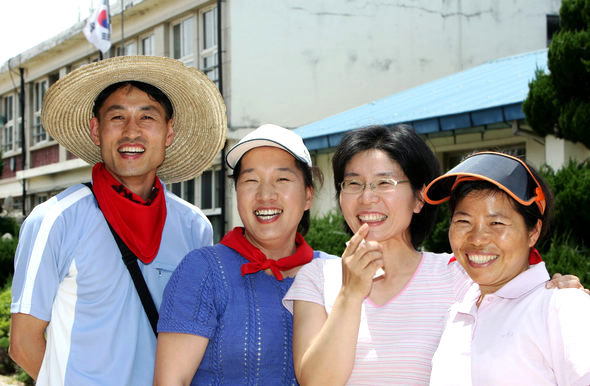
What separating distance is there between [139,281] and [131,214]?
1.13 feet

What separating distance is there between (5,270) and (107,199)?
1018cm

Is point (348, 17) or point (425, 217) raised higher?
point (348, 17)

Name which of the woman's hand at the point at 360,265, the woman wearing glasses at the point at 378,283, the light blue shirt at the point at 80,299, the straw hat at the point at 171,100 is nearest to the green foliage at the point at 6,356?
the straw hat at the point at 171,100

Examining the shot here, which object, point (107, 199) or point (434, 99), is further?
point (434, 99)

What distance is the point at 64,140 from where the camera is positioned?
393 centimetres

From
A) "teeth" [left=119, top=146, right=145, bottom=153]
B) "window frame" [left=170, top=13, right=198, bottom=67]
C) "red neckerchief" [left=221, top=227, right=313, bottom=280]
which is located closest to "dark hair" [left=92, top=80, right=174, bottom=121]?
"teeth" [left=119, top=146, right=145, bottom=153]

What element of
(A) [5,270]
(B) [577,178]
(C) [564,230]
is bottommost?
(A) [5,270]

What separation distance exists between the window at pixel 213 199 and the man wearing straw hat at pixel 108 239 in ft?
35.4

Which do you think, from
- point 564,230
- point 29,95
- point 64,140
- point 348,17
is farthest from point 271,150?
point 29,95

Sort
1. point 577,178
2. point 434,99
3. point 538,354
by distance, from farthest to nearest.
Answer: point 434,99 → point 577,178 → point 538,354

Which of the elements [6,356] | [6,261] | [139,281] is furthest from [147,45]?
[139,281]

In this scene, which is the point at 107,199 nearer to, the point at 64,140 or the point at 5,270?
the point at 64,140

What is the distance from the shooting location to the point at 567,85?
278 inches

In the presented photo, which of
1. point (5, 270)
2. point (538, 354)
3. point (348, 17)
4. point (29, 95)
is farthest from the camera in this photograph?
point (29, 95)
